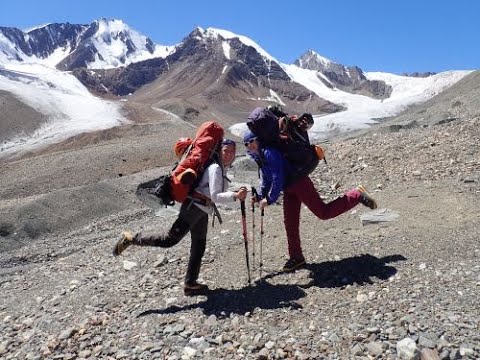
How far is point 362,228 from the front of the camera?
8.41 metres

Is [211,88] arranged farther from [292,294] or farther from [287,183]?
[292,294]

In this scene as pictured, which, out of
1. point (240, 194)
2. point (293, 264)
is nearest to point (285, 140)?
point (240, 194)

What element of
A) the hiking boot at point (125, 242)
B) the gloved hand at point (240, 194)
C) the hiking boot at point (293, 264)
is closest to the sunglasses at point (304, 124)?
the gloved hand at point (240, 194)

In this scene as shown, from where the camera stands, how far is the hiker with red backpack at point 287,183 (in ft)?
21.2

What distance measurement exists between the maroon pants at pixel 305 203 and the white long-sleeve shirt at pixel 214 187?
1083mm

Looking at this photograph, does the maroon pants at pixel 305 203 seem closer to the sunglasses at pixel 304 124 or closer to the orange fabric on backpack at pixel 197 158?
the sunglasses at pixel 304 124

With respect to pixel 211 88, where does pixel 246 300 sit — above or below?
below

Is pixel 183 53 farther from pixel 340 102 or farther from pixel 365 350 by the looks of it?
pixel 365 350

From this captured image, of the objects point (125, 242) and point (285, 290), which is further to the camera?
point (125, 242)

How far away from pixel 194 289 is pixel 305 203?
1.79 meters

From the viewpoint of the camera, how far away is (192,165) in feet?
20.5

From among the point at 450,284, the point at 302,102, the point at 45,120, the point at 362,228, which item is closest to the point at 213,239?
the point at 362,228

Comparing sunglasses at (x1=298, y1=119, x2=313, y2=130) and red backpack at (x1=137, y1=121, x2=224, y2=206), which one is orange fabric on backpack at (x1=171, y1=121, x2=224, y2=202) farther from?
sunglasses at (x1=298, y1=119, x2=313, y2=130)

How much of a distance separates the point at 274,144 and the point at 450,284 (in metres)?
2.57
